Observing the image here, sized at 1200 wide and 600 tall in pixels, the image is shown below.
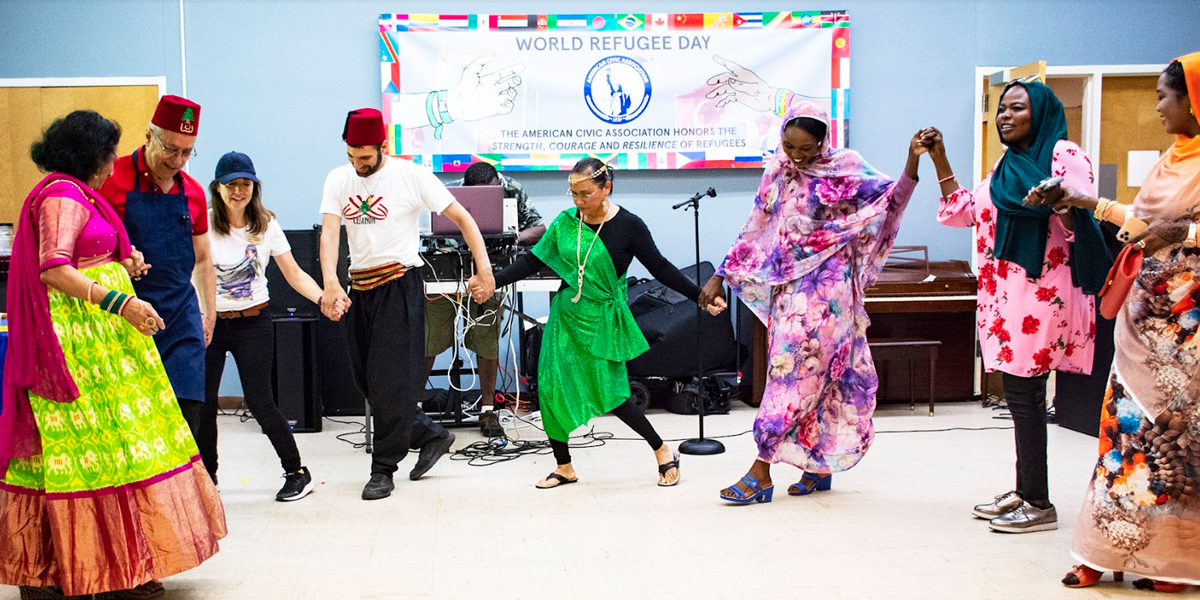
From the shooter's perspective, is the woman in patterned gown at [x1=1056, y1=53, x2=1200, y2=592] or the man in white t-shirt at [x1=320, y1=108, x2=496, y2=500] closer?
the woman in patterned gown at [x1=1056, y1=53, x2=1200, y2=592]

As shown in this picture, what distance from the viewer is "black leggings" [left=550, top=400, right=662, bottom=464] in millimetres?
4254

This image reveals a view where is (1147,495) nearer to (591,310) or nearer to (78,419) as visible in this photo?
(591,310)

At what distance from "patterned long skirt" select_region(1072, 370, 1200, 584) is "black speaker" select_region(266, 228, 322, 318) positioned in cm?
455

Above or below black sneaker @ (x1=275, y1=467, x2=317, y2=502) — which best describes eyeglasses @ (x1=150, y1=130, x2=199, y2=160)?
above

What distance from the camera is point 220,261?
4230mm

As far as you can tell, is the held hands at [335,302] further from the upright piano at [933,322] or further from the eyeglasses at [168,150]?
the upright piano at [933,322]

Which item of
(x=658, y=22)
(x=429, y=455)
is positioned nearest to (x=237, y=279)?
(x=429, y=455)

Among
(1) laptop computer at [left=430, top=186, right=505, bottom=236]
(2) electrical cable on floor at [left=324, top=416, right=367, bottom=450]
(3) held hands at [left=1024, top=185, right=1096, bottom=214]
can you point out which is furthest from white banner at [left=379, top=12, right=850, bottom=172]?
(3) held hands at [left=1024, top=185, right=1096, bottom=214]

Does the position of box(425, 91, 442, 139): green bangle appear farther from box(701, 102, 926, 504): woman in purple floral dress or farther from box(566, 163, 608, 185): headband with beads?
box(701, 102, 926, 504): woman in purple floral dress

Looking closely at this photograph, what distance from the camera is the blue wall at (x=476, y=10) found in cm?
647

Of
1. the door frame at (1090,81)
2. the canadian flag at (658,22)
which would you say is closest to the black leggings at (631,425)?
the canadian flag at (658,22)

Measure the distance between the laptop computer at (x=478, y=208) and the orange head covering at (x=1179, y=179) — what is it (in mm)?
3324

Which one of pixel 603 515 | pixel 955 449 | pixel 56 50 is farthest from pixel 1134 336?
pixel 56 50

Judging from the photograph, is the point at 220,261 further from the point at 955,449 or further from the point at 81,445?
the point at 955,449
